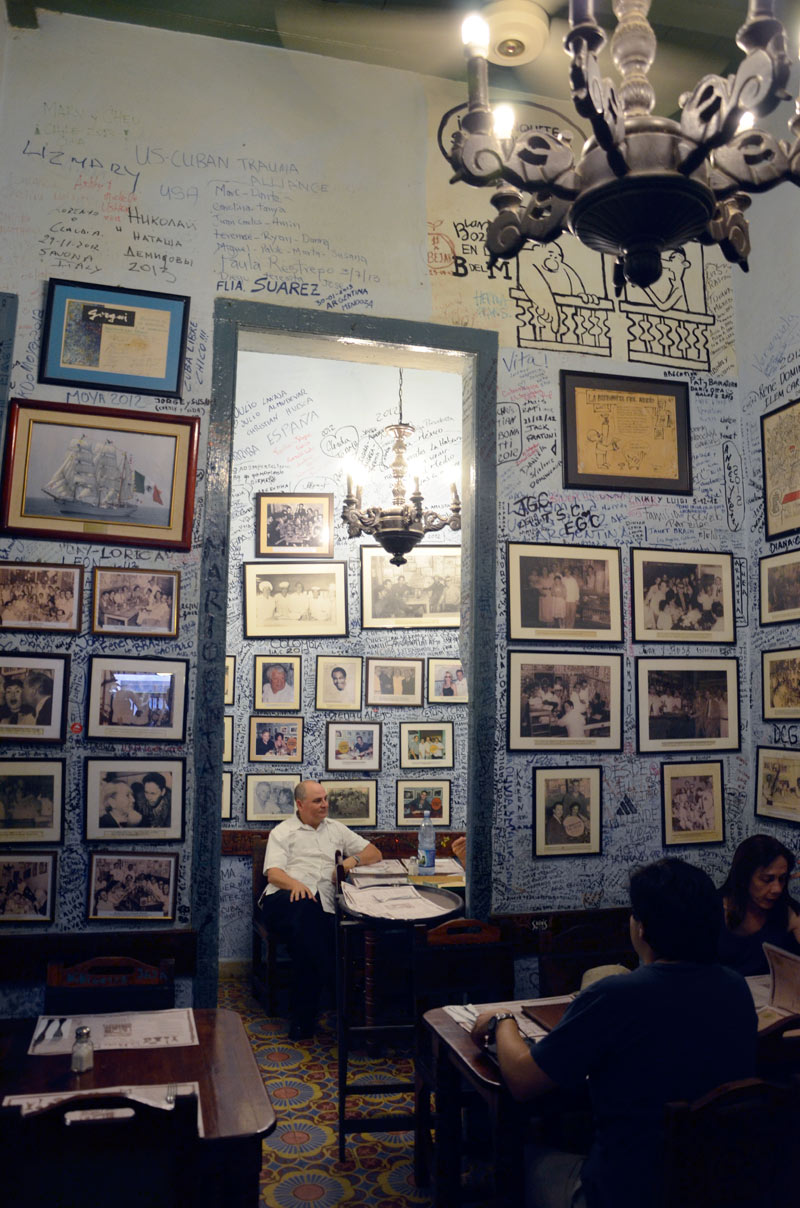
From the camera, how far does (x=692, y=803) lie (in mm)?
4043

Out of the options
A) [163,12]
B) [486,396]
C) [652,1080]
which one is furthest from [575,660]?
[163,12]

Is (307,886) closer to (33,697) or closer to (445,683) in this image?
(445,683)

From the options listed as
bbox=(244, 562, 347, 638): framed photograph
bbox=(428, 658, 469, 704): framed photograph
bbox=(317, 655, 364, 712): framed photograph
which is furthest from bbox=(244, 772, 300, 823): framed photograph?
bbox=(428, 658, 469, 704): framed photograph

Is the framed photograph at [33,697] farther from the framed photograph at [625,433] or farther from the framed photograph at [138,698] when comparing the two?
the framed photograph at [625,433]

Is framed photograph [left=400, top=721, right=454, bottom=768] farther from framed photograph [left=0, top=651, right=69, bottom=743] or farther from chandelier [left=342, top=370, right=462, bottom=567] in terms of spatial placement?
framed photograph [left=0, top=651, right=69, bottom=743]

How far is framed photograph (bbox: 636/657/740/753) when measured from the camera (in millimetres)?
4016

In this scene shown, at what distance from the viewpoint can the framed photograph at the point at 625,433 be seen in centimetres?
405

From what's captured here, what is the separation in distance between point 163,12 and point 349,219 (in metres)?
1.19

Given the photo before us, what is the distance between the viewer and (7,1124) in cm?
157

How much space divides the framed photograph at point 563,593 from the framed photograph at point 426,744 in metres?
2.92

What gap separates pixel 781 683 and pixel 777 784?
0.46m

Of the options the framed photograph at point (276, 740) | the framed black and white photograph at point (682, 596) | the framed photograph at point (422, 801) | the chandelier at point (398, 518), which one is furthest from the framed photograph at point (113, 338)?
the framed photograph at point (422, 801)

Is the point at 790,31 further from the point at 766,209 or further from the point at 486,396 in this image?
the point at 486,396

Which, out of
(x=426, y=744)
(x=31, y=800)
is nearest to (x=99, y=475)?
(x=31, y=800)
